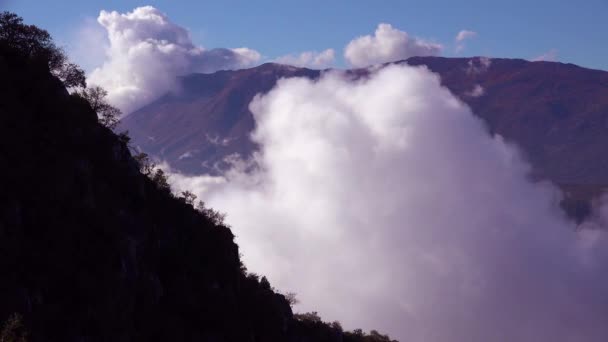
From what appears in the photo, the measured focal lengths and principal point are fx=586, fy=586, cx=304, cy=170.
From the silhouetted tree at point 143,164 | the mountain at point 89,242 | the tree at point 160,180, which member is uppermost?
the silhouetted tree at point 143,164

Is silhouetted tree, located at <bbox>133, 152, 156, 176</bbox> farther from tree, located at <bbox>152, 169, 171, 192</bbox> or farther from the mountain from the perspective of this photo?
the mountain

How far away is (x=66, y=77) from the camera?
81.5 m

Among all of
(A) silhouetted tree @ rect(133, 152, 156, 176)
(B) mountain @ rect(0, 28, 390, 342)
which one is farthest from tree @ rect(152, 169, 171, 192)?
(A) silhouetted tree @ rect(133, 152, 156, 176)

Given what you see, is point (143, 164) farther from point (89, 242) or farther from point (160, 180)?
point (89, 242)

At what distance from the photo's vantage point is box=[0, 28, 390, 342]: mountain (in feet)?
167

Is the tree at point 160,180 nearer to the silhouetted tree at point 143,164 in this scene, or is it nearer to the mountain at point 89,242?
the mountain at point 89,242

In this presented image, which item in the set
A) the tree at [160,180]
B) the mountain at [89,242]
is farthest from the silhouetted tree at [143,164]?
the mountain at [89,242]

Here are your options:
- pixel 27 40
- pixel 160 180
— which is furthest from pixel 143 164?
pixel 27 40

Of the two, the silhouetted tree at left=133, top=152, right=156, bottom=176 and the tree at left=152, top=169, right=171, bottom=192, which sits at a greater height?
the silhouetted tree at left=133, top=152, right=156, bottom=176

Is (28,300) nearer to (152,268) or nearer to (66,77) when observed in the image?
(152,268)

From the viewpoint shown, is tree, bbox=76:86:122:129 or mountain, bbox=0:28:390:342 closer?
mountain, bbox=0:28:390:342

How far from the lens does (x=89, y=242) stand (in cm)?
5772

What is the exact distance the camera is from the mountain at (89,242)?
51.0 meters

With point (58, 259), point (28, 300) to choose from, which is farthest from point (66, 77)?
point (28, 300)
